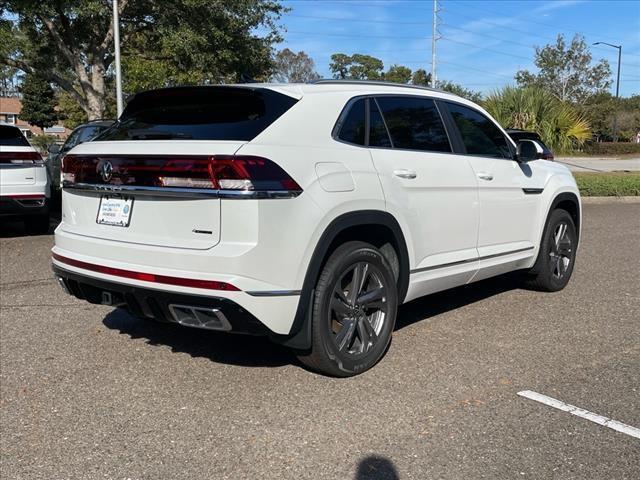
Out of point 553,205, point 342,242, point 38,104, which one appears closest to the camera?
point 342,242

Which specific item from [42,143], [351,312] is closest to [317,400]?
[351,312]

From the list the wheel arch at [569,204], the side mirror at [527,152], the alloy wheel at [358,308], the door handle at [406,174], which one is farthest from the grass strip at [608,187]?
the alloy wheel at [358,308]

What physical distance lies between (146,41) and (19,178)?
19272 mm

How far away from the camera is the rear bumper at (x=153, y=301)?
3.49 m

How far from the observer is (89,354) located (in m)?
4.63

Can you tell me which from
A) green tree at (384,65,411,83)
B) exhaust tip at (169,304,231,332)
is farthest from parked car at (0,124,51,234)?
green tree at (384,65,411,83)

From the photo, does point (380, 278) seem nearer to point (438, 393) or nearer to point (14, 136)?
point (438, 393)

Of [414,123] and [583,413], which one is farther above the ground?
[414,123]

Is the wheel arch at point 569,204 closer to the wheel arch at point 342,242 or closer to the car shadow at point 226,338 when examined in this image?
the car shadow at point 226,338

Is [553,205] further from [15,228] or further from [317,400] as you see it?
[15,228]

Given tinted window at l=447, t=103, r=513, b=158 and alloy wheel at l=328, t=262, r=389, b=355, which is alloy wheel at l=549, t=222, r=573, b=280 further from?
alloy wheel at l=328, t=262, r=389, b=355

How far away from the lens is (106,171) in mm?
3916

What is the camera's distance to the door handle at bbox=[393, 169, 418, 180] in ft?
14.1

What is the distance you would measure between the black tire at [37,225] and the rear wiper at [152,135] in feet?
20.7
